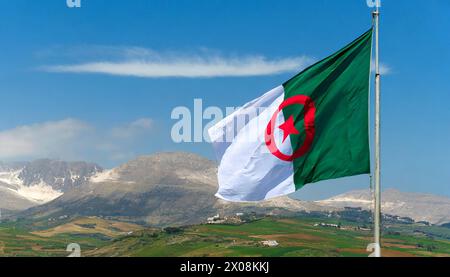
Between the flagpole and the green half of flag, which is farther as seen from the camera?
the green half of flag

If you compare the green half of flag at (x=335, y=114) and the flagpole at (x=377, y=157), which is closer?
the flagpole at (x=377, y=157)

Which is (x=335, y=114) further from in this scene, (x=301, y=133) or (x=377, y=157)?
(x=377, y=157)

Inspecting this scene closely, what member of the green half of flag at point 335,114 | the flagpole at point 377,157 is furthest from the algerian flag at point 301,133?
the flagpole at point 377,157

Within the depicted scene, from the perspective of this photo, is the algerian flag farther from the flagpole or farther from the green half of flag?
the flagpole

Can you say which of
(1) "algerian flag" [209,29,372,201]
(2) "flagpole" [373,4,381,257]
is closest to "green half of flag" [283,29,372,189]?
(1) "algerian flag" [209,29,372,201]

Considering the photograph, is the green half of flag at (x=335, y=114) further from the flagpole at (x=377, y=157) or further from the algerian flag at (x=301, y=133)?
the flagpole at (x=377, y=157)

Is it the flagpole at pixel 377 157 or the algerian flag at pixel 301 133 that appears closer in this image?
the flagpole at pixel 377 157
